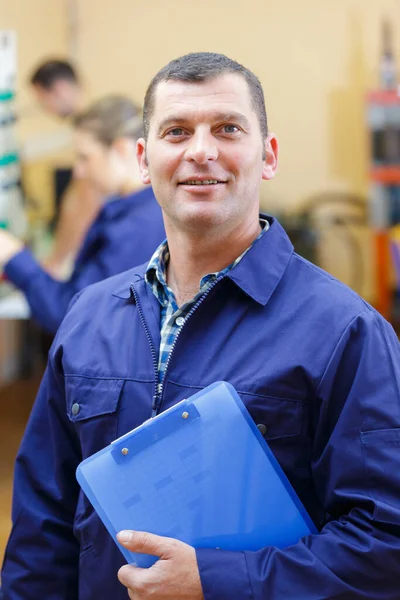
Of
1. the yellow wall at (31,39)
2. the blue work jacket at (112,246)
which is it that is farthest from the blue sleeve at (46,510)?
the yellow wall at (31,39)

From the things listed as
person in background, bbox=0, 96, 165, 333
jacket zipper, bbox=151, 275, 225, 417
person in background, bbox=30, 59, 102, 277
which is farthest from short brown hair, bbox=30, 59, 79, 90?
jacket zipper, bbox=151, 275, 225, 417

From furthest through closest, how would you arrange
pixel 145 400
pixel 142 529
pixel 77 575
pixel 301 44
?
1. pixel 301 44
2. pixel 77 575
3. pixel 145 400
4. pixel 142 529

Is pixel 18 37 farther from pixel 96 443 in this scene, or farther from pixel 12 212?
pixel 96 443

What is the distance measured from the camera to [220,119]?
4.13ft

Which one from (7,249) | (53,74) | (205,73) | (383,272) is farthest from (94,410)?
(383,272)

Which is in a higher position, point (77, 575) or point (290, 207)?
point (77, 575)

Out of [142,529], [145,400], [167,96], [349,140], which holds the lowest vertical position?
[349,140]

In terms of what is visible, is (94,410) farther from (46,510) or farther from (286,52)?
(286,52)

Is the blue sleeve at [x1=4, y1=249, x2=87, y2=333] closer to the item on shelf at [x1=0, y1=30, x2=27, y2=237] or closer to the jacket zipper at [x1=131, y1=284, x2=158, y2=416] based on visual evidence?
the item on shelf at [x1=0, y1=30, x2=27, y2=237]

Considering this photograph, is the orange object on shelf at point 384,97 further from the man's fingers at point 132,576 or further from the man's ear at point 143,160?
the man's fingers at point 132,576

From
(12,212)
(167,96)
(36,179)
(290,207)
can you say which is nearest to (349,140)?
(290,207)

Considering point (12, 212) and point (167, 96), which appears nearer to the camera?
point (167, 96)

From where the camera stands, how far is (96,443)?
1326mm

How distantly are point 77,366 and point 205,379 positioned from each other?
0.23 metres
